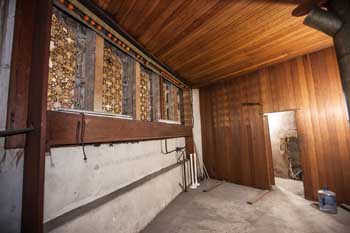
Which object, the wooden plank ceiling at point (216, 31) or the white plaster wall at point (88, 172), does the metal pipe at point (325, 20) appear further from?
the white plaster wall at point (88, 172)

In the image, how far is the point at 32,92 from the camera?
1112 millimetres

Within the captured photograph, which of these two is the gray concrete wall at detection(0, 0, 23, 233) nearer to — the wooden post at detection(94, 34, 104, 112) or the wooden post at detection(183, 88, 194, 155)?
the wooden post at detection(94, 34, 104, 112)

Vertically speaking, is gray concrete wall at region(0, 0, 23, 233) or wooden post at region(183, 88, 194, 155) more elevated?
wooden post at region(183, 88, 194, 155)

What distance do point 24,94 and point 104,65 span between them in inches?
43.9

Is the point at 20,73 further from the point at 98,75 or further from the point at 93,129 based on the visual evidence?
the point at 98,75

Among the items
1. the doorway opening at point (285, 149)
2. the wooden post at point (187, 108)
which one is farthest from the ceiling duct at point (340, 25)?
the doorway opening at point (285, 149)

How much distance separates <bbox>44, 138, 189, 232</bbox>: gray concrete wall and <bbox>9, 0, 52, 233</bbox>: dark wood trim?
224 millimetres

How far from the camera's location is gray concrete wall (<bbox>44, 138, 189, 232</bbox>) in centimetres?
132

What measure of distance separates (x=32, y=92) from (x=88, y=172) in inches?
35.8

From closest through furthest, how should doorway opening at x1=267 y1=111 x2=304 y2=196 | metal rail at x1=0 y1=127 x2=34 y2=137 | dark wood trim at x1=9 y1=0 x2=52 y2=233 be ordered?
metal rail at x1=0 y1=127 x2=34 y2=137, dark wood trim at x1=9 y1=0 x2=52 y2=233, doorway opening at x1=267 y1=111 x2=304 y2=196

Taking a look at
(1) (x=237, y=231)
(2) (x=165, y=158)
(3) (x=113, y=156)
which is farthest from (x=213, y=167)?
(3) (x=113, y=156)

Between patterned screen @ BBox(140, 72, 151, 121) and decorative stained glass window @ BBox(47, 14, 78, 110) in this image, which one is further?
patterned screen @ BBox(140, 72, 151, 121)

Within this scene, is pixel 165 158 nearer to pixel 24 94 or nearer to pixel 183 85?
pixel 183 85

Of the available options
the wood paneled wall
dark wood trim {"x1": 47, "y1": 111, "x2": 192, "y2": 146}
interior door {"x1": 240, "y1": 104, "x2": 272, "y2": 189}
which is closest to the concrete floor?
interior door {"x1": 240, "y1": 104, "x2": 272, "y2": 189}
